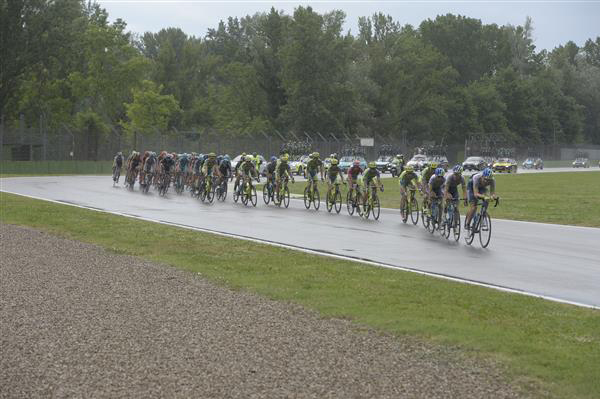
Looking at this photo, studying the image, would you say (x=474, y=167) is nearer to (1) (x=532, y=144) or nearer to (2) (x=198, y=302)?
(1) (x=532, y=144)

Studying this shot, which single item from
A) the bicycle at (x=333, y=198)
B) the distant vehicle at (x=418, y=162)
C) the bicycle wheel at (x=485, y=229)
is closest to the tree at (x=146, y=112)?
the distant vehicle at (x=418, y=162)

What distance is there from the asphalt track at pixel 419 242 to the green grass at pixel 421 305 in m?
1.05

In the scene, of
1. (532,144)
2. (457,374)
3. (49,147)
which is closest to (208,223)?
(457,374)

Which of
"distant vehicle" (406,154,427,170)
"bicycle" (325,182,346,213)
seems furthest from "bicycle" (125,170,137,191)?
"distant vehicle" (406,154,427,170)

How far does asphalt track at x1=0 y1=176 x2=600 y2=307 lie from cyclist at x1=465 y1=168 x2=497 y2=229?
0.91 m

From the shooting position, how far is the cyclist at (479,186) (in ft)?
63.0

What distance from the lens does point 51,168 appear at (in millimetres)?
63219

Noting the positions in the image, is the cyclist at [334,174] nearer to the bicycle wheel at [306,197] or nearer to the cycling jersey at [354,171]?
the cycling jersey at [354,171]

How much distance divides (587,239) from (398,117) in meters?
92.3

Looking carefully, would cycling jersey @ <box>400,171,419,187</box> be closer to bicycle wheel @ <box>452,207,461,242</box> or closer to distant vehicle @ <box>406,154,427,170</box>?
bicycle wheel @ <box>452,207,461,242</box>

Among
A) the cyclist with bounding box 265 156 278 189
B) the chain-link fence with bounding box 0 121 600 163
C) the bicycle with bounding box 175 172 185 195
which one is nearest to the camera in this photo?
the cyclist with bounding box 265 156 278 189

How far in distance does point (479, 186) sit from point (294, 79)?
268 feet

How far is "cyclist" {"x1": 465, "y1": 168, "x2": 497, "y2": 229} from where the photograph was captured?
63.0 ft

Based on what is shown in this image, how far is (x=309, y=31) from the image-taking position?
100 meters
